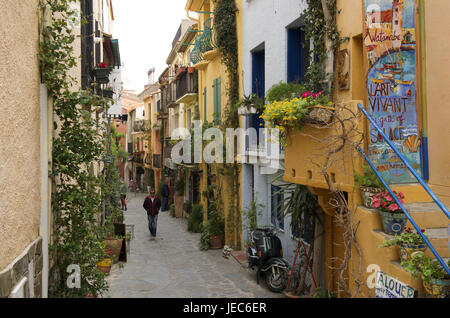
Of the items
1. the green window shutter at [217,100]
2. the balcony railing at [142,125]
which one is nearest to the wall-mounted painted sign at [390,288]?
the green window shutter at [217,100]

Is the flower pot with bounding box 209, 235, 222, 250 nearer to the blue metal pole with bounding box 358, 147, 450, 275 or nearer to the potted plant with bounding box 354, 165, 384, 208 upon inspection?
the potted plant with bounding box 354, 165, 384, 208

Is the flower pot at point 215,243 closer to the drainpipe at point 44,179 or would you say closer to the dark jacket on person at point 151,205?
the dark jacket on person at point 151,205

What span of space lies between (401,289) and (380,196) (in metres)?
1.22

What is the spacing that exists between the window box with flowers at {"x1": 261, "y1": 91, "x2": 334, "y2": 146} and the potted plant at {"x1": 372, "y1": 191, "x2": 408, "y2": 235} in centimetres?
130

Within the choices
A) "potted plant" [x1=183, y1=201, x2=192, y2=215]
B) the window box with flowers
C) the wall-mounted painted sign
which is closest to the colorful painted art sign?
the window box with flowers

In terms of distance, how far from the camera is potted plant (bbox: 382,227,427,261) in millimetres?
5023

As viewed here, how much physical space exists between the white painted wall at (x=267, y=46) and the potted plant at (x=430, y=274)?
4.68 meters

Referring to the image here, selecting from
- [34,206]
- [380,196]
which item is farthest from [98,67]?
[380,196]

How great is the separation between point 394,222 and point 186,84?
1778 cm

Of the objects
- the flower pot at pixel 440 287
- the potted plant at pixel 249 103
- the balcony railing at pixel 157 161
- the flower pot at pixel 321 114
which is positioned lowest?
the flower pot at pixel 440 287

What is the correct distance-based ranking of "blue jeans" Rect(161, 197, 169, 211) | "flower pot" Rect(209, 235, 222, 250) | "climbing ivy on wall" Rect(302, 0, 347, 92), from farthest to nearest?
1. "blue jeans" Rect(161, 197, 169, 211)
2. "flower pot" Rect(209, 235, 222, 250)
3. "climbing ivy on wall" Rect(302, 0, 347, 92)

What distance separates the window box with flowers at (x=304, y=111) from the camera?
656cm
